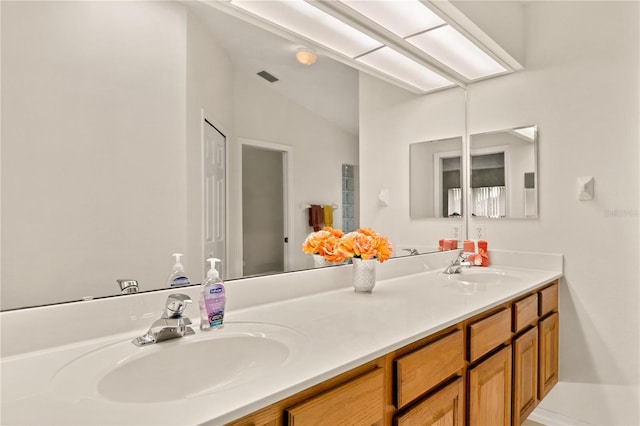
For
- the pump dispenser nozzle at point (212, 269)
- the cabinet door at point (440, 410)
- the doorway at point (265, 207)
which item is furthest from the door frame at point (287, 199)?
the cabinet door at point (440, 410)

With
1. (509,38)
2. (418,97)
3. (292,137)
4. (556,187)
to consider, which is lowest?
(556,187)

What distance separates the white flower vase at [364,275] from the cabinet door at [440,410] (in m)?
0.48

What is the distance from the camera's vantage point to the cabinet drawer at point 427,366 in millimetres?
1027

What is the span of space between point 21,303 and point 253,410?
26.4 inches

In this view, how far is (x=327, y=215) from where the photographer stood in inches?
63.6

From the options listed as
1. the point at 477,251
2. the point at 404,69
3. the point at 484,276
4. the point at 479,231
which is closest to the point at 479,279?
the point at 484,276

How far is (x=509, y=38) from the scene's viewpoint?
212 centimetres

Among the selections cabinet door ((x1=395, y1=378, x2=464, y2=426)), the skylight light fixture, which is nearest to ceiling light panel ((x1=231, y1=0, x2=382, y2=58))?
the skylight light fixture

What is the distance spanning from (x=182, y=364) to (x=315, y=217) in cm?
81

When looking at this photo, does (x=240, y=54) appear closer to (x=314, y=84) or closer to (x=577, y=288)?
(x=314, y=84)

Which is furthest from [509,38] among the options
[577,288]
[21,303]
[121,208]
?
[21,303]

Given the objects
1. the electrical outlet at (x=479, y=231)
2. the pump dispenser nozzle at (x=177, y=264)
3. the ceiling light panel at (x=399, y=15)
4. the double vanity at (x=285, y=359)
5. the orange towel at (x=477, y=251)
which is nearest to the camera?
the double vanity at (x=285, y=359)

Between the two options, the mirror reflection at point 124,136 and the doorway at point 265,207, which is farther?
the doorway at point 265,207

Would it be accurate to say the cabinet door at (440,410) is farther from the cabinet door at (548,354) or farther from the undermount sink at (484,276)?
the cabinet door at (548,354)
